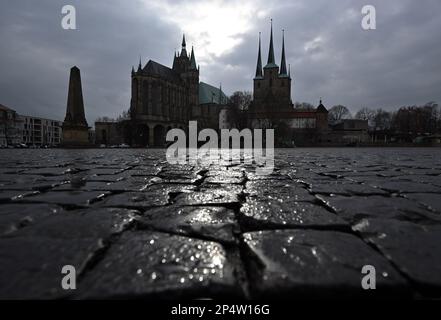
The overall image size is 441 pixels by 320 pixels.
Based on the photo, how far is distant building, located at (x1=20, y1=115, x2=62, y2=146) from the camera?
8846cm

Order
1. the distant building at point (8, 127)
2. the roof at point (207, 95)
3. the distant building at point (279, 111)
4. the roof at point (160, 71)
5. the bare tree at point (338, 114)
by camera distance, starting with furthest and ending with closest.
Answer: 1. the bare tree at point (338, 114)
2. the roof at point (207, 95)
3. the roof at point (160, 71)
4. the distant building at point (8, 127)
5. the distant building at point (279, 111)

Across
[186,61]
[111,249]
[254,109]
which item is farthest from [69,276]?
[186,61]

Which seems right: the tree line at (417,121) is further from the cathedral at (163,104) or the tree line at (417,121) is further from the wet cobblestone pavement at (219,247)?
the wet cobblestone pavement at (219,247)

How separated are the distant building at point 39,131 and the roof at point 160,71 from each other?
149 feet

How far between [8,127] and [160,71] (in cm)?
3601

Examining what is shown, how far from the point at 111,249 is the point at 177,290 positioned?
17.3 inches

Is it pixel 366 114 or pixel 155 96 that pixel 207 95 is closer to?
pixel 155 96

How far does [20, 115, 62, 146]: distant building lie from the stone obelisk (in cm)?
7972

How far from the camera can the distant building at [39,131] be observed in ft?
290

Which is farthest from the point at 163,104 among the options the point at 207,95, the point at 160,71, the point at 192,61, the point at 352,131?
the point at 352,131

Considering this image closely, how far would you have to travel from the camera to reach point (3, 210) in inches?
73.1

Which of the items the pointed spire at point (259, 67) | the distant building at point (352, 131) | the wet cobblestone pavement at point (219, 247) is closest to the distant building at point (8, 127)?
the pointed spire at point (259, 67)
